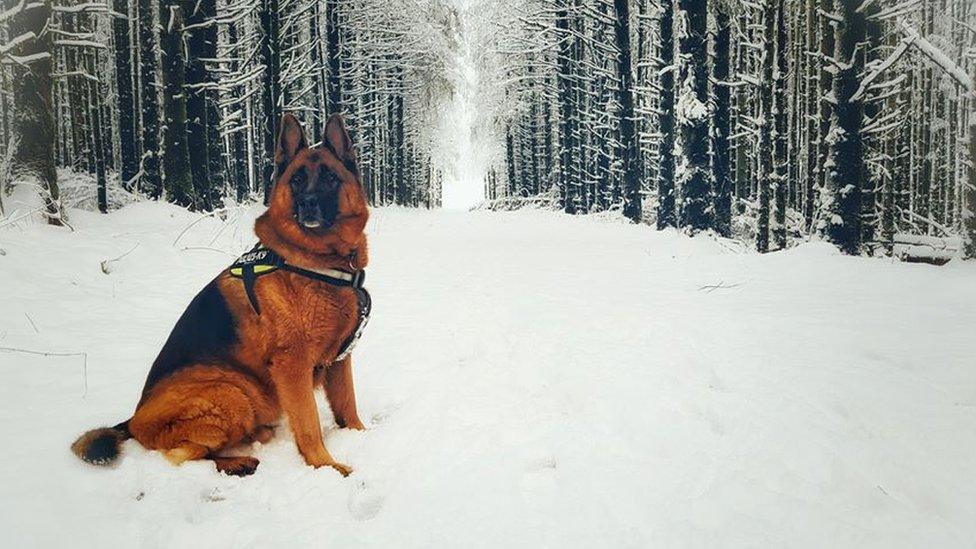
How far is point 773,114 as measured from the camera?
937 centimetres

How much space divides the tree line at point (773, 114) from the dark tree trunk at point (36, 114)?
10.8 metres

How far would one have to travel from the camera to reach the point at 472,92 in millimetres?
30547

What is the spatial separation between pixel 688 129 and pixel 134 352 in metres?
10.5

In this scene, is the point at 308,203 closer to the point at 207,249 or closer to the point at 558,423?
the point at 558,423

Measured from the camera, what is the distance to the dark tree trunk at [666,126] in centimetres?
1210

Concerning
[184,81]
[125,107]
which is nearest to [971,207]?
[184,81]

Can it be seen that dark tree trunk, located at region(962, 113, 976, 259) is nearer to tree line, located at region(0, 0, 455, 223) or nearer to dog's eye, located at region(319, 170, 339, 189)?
dog's eye, located at region(319, 170, 339, 189)

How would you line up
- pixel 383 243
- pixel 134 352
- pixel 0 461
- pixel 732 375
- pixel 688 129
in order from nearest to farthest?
pixel 0 461, pixel 732 375, pixel 134 352, pixel 688 129, pixel 383 243

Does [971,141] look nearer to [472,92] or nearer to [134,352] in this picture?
[134,352]

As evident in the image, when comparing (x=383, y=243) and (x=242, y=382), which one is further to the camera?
(x=383, y=243)

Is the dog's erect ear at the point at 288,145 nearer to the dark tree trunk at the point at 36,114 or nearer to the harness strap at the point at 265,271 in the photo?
the harness strap at the point at 265,271

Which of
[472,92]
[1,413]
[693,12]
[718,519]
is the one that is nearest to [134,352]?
[1,413]

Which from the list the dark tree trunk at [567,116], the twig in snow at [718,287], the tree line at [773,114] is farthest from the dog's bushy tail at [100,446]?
the dark tree trunk at [567,116]

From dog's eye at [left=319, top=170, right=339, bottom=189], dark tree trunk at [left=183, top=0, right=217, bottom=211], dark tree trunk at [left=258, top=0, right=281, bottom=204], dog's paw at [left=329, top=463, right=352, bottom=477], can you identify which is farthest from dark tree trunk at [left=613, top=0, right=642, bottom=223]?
dog's paw at [left=329, top=463, right=352, bottom=477]
